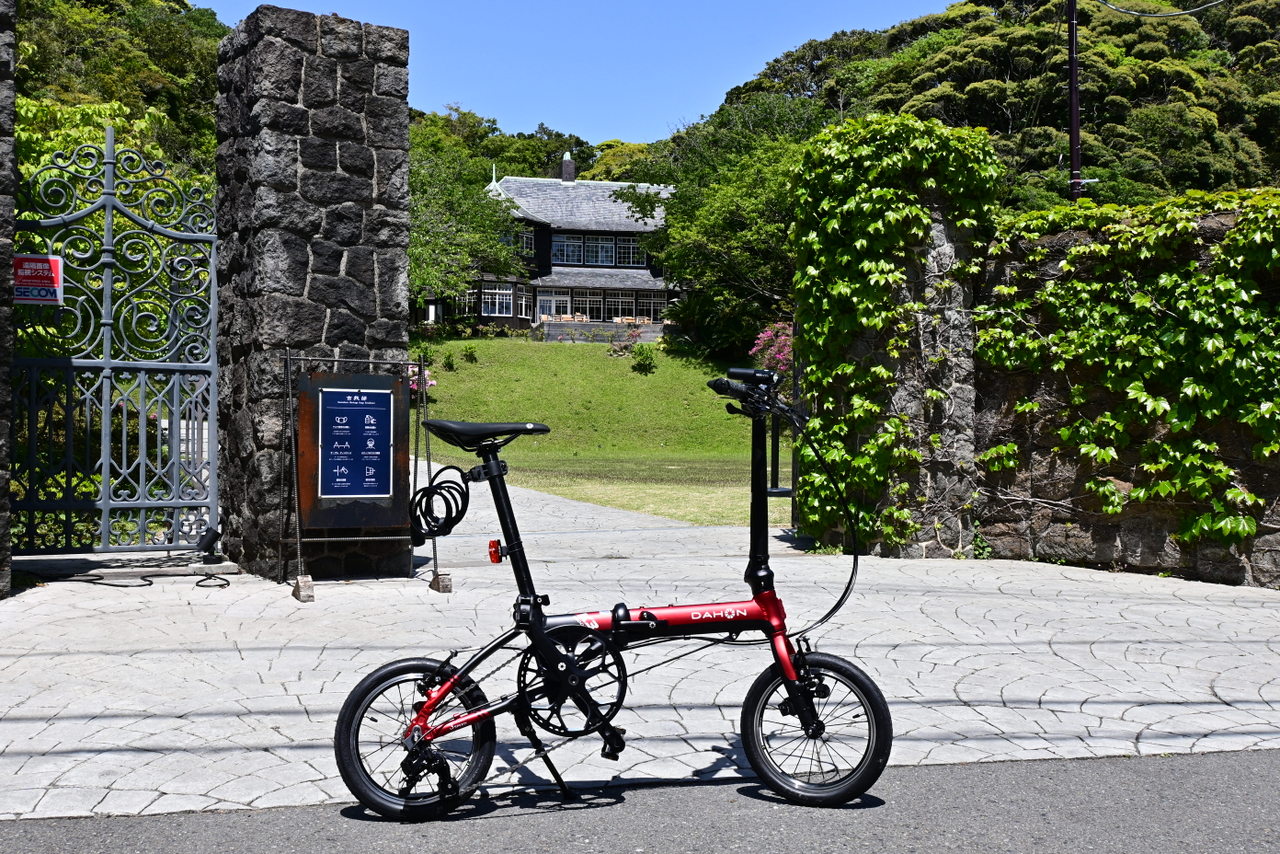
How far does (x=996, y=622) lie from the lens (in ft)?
23.4

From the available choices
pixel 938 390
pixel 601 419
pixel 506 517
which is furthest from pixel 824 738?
pixel 601 419

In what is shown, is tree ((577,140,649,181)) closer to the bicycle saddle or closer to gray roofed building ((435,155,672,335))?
gray roofed building ((435,155,672,335))

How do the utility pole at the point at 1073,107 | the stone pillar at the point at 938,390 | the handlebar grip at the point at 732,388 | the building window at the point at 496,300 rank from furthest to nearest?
the building window at the point at 496,300 → the utility pole at the point at 1073,107 → the stone pillar at the point at 938,390 → the handlebar grip at the point at 732,388

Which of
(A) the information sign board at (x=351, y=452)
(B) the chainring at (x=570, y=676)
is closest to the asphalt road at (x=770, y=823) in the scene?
(B) the chainring at (x=570, y=676)

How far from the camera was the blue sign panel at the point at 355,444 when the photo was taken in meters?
8.37

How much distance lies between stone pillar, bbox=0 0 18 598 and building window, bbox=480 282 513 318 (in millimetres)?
56094

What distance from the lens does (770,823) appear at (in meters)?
A: 3.74

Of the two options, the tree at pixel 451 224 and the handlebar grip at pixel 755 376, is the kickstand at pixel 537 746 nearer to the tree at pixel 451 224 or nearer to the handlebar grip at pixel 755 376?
the handlebar grip at pixel 755 376

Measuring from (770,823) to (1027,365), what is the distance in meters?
6.85

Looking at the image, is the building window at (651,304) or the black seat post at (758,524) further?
the building window at (651,304)

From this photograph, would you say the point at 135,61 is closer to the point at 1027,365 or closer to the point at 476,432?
the point at 1027,365

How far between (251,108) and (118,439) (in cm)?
405

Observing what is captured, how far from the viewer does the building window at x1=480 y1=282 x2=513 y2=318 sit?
6347 cm

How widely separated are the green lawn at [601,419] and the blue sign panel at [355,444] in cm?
794
